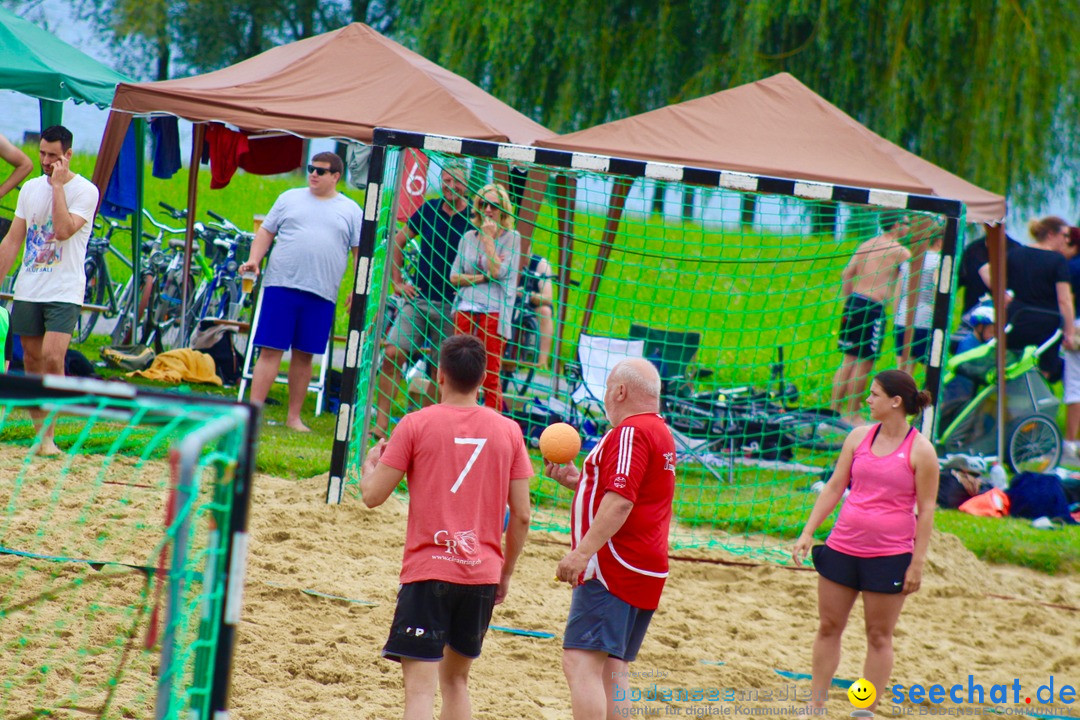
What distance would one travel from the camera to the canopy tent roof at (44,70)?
8.54 metres

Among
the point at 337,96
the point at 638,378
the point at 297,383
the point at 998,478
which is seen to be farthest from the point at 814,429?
the point at 638,378

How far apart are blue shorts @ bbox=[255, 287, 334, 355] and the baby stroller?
5.34 meters

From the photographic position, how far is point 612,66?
45.6 feet

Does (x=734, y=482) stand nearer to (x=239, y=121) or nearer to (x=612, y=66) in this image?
(x=239, y=121)

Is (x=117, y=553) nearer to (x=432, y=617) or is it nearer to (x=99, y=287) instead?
(x=432, y=617)

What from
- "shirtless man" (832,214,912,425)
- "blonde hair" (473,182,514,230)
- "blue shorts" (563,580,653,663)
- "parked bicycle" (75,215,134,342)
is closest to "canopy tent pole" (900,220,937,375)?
"shirtless man" (832,214,912,425)

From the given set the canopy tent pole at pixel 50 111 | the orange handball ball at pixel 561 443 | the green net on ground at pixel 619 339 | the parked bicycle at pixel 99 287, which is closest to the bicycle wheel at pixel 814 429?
the green net on ground at pixel 619 339

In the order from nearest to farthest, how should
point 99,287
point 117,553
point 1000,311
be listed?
point 117,553
point 1000,311
point 99,287

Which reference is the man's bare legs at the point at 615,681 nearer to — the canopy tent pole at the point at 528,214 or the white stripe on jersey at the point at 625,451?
the white stripe on jersey at the point at 625,451

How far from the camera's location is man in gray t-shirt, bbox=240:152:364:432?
8023 millimetres

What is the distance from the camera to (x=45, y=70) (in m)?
8.61

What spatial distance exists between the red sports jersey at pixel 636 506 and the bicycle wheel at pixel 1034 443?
259 inches

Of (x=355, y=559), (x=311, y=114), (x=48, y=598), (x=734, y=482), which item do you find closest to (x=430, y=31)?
(x=311, y=114)

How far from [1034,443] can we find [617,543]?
22.7ft
